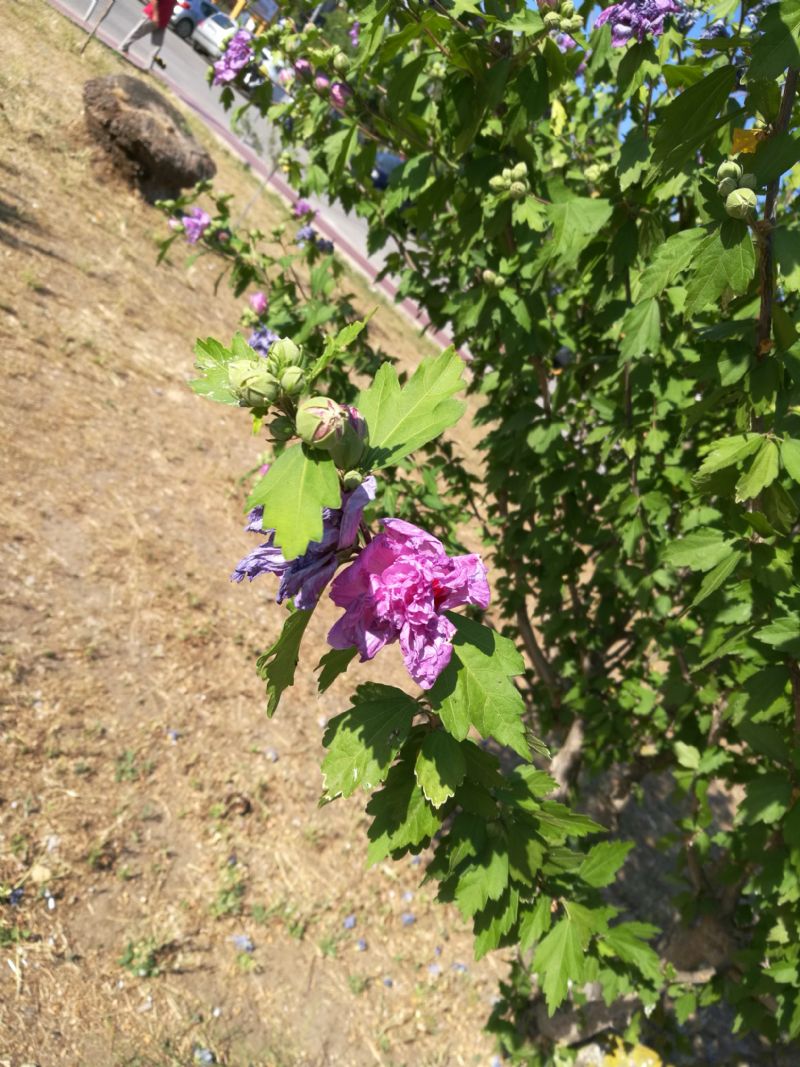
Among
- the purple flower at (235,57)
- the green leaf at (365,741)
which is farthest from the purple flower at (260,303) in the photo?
the green leaf at (365,741)

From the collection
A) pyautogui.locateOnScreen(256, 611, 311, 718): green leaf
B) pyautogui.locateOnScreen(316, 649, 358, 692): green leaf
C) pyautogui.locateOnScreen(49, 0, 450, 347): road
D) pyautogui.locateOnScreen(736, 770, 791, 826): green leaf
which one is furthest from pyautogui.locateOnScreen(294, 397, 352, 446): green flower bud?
pyautogui.locateOnScreen(49, 0, 450, 347): road

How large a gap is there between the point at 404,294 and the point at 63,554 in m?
2.18

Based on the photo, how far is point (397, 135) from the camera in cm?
234

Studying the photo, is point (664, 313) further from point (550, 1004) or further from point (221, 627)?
point (221, 627)

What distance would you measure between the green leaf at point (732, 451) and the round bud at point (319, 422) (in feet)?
2.74

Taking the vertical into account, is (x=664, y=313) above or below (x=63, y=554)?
above

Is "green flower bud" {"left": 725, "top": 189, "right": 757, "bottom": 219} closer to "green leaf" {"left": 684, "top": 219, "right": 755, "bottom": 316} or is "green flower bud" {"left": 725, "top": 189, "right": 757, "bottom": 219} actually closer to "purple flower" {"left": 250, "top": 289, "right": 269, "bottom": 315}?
"green leaf" {"left": 684, "top": 219, "right": 755, "bottom": 316}

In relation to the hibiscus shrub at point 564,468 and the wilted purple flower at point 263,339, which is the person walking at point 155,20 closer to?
the wilted purple flower at point 263,339

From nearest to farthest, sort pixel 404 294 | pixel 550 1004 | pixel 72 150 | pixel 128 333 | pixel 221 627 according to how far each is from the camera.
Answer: pixel 550 1004
pixel 404 294
pixel 221 627
pixel 128 333
pixel 72 150

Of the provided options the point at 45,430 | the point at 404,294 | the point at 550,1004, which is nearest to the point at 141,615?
the point at 45,430

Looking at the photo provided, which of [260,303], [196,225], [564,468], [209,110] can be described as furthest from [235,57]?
[209,110]

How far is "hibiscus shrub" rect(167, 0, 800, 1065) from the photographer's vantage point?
1045 millimetres

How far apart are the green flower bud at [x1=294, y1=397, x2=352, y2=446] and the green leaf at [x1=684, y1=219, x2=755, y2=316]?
0.72m

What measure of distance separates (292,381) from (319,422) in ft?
0.23
